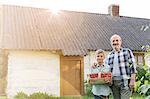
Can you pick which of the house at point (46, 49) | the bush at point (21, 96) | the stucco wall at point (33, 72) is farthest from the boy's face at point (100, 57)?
the stucco wall at point (33, 72)

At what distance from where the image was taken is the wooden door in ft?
53.9

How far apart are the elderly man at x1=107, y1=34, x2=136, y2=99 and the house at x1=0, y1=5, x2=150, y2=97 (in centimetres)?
1057

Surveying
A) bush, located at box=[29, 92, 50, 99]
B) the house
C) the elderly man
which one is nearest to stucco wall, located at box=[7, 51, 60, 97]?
the house

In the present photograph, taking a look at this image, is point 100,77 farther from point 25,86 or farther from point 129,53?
point 25,86

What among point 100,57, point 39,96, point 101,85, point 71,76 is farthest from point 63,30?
point 101,85

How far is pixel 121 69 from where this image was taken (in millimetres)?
5410

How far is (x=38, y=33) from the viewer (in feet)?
58.8

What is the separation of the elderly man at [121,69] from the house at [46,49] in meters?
10.6

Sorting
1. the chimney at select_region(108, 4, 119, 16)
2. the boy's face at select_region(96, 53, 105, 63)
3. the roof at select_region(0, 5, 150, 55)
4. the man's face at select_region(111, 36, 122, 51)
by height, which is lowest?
the boy's face at select_region(96, 53, 105, 63)

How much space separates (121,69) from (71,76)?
37.1 ft

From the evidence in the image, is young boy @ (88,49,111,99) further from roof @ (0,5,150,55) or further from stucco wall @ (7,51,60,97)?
stucco wall @ (7,51,60,97)

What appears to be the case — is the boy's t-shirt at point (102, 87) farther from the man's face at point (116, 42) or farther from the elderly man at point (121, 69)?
the man's face at point (116, 42)

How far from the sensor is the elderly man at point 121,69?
532 centimetres

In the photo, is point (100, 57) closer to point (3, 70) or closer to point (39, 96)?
point (39, 96)
